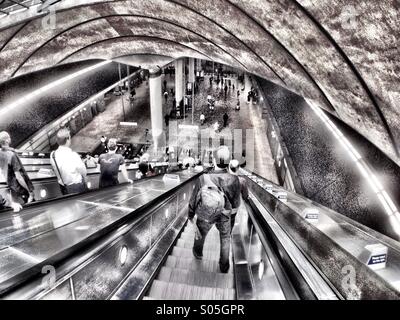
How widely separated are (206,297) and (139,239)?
90 centimetres

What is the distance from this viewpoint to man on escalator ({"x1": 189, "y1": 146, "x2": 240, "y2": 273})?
120 inches

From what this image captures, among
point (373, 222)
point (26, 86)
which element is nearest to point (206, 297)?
point (373, 222)

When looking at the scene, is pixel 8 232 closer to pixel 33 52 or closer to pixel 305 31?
pixel 305 31

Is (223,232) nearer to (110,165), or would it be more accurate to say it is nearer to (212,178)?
(212,178)

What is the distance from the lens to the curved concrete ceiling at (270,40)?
550 cm

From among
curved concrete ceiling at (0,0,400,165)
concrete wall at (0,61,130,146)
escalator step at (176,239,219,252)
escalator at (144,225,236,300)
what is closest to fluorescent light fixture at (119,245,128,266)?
escalator at (144,225,236,300)

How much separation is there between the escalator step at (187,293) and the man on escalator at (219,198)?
63 cm

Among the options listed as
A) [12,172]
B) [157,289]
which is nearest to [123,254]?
[157,289]

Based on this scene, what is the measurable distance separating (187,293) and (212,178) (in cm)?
124

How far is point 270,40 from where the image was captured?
9.29 meters

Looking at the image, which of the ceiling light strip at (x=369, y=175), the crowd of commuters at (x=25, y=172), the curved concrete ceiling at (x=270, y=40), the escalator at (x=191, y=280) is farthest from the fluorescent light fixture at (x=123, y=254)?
the ceiling light strip at (x=369, y=175)

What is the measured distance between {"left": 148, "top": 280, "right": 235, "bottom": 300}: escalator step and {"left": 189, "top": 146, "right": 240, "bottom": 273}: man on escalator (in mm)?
633

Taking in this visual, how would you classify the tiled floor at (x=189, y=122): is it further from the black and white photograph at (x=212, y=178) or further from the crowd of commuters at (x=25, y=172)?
the crowd of commuters at (x=25, y=172)
